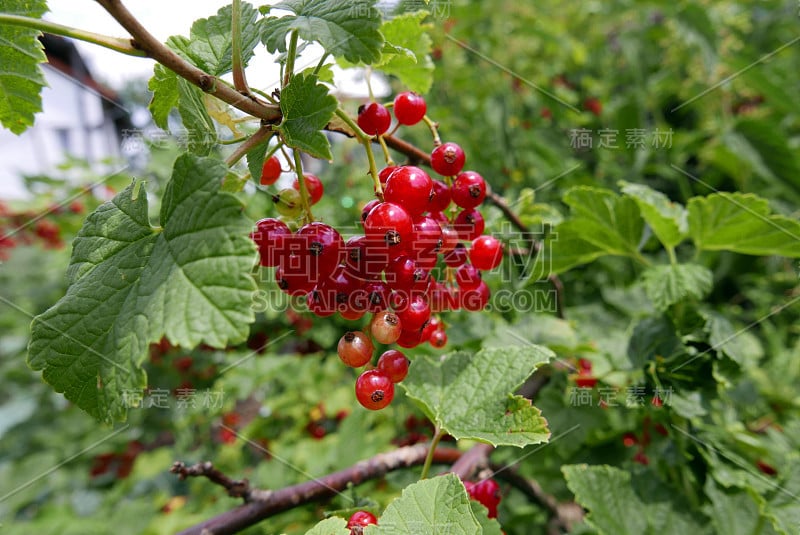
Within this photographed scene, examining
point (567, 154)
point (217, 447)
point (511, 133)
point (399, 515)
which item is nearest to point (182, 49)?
point (399, 515)

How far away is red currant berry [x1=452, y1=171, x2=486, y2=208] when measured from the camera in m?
0.70

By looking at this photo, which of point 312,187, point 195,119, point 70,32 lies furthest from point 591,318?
point 70,32

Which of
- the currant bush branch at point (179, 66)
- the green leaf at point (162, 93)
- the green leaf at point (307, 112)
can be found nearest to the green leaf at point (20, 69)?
the green leaf at point (162, 93)

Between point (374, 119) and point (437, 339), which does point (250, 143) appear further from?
point (437, 339)

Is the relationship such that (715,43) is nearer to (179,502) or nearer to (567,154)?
(567,154)

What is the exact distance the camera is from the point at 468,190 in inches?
27.6

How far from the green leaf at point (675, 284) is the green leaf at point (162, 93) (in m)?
0.88

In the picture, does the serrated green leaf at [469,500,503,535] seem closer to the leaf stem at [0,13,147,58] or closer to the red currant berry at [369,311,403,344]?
the red currant berry at [369,311,403,344]

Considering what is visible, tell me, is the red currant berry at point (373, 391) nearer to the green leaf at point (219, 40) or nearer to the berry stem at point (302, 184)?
the berry stem at point (302, 184)

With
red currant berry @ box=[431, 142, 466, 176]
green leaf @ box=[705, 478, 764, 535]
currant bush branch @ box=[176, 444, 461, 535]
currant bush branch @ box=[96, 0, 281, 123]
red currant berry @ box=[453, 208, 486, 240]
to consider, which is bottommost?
green leaf @ box=[705, 478, 764, 535]

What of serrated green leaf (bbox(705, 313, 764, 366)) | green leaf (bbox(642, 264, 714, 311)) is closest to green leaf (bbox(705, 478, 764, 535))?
serrated green leaf (bbox(705, 313, 764, 366))

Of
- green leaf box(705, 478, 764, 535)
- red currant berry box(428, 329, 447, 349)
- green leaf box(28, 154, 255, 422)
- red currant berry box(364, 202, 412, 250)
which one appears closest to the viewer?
green leaf box(28, 154, 255, 422)

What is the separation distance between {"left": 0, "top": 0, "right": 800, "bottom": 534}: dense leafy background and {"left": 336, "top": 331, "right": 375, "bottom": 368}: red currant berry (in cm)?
20

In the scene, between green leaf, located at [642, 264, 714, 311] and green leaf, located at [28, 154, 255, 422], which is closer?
green leaf, located at [28, 154, 255, 422]
